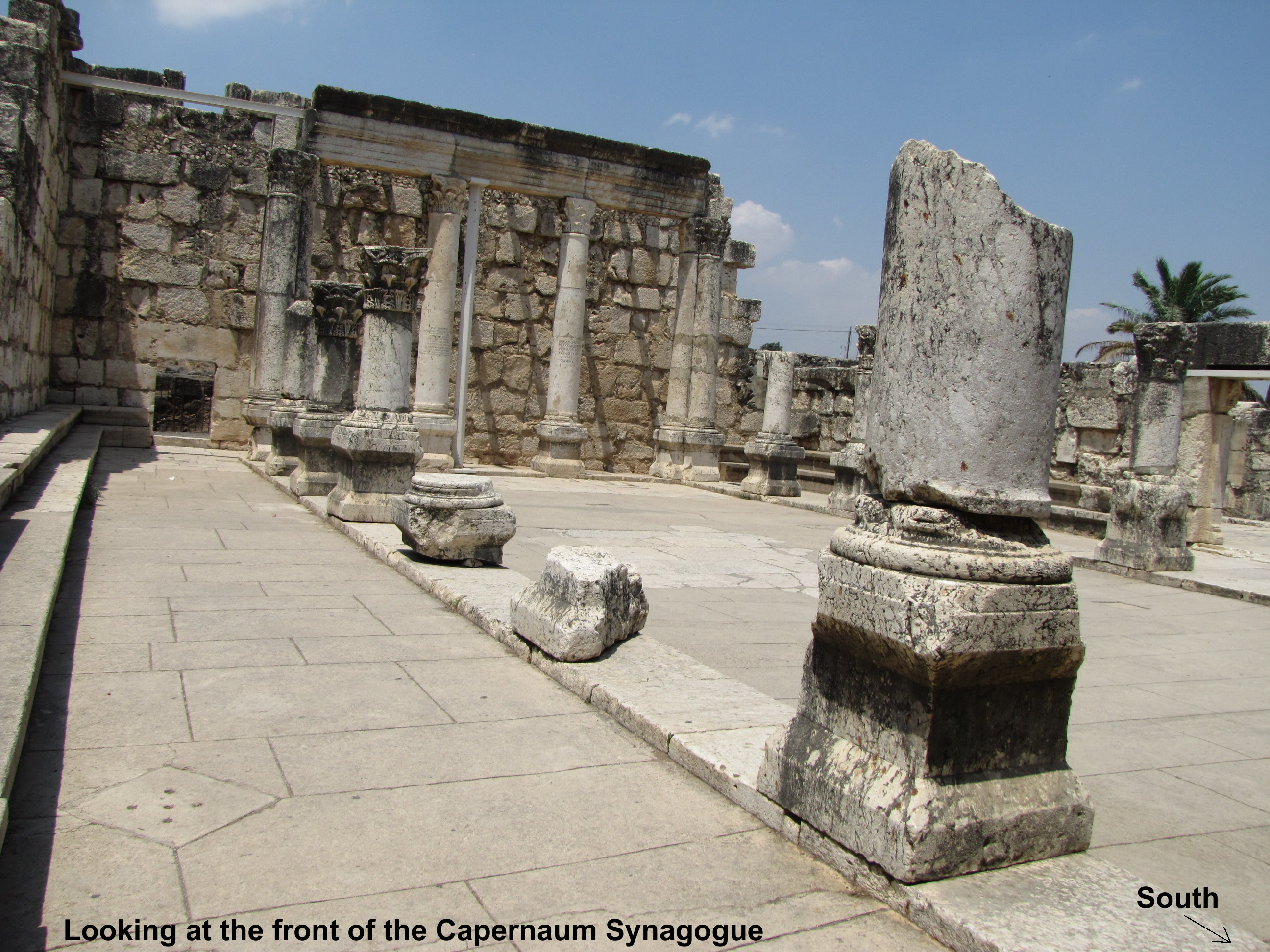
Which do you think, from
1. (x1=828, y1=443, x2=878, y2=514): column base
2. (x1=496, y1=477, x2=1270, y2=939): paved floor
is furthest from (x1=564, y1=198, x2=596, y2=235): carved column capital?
(x1=496, y1=477, x2=1270, y2=939): paved floor

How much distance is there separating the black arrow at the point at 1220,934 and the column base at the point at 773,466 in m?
11.7

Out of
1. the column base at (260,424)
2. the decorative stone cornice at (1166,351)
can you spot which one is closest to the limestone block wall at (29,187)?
the column base at (260,424)

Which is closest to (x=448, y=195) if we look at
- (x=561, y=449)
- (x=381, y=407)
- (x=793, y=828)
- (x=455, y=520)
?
(x=561, y=449)

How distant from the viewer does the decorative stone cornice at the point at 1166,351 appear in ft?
31.4

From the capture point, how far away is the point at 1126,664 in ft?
18.6

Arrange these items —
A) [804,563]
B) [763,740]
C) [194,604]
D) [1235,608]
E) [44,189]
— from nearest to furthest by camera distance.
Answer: [763,740]
[194,604]
[1235,608]
[804,563]
[44,189]

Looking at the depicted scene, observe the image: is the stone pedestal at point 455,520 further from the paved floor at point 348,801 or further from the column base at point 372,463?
the column base at point 372,463

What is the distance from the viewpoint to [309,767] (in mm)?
3346

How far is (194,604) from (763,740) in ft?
10.9

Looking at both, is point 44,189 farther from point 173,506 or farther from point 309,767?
point 309,767

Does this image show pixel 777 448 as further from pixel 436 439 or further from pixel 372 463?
pixel 372 463

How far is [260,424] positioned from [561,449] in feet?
14.1

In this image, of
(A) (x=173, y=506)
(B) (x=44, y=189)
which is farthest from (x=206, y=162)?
(A) (x=173, y=506)

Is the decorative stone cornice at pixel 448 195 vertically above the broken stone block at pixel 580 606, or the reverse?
the decorative stone cornice at pixel 448 195
